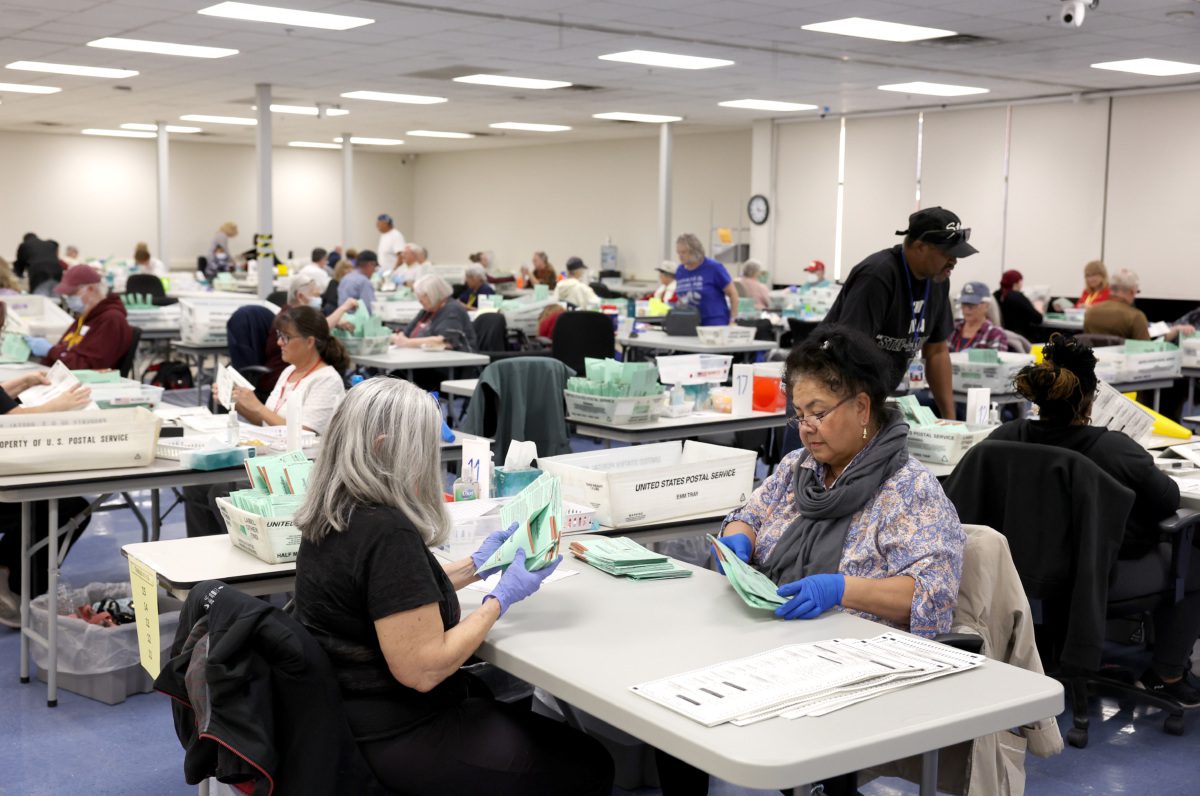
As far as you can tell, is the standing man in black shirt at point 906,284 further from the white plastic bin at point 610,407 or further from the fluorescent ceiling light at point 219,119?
the fluorescent ceiling light at point 219,119

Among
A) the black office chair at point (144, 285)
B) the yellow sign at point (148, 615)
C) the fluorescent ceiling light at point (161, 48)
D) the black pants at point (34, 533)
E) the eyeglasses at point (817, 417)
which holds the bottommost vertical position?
the black pants at point (34, 533)

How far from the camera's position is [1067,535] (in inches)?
128

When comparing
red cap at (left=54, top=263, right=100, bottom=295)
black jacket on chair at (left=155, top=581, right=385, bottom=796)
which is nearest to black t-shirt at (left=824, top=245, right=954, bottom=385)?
black jacket on chair at (left=155, top=581, right=385, bottom=796)

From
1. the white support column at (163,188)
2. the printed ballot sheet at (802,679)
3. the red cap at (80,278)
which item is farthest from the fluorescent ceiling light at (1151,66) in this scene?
the white support column at (163,188)

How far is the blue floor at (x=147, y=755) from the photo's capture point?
124 inches

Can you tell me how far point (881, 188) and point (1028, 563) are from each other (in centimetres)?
1254

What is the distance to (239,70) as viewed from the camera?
11.6m

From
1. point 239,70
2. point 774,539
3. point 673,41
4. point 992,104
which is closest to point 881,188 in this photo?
point 992,104

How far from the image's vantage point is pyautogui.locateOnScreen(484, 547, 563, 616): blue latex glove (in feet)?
7.00

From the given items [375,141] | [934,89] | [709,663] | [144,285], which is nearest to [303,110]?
[144,285]

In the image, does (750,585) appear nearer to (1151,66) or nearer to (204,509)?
(204,509)

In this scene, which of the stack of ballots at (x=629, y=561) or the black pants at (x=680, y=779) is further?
the stack of ballots at (x=629, y=561)

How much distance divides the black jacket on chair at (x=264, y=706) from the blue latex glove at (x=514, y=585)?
12.7 inches

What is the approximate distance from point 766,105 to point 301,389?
1097 cm
